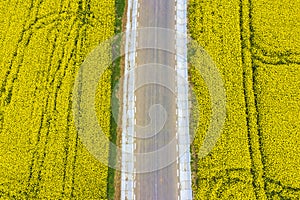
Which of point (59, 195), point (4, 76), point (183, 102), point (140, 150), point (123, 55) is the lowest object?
point (59, 195)

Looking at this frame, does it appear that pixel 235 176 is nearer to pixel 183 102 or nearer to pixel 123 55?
pixel 183 102

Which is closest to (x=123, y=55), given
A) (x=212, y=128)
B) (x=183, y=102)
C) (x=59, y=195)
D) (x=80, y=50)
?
(x=80, y=50)

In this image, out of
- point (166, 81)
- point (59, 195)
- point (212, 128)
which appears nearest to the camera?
point (59, 195)

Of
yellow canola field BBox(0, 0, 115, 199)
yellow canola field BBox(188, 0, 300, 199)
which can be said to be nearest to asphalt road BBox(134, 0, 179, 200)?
yellow canola field BBox(188, 0, 300, 199)

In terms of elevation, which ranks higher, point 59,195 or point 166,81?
point 166,81

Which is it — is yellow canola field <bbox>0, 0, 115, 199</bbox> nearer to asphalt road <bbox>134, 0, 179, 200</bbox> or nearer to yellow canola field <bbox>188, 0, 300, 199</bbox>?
asphalt road <bbox>134, 0, 179, 200</bbox>

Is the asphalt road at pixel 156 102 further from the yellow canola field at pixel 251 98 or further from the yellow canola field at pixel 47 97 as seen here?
the yellow canola field at pixel 47 97
